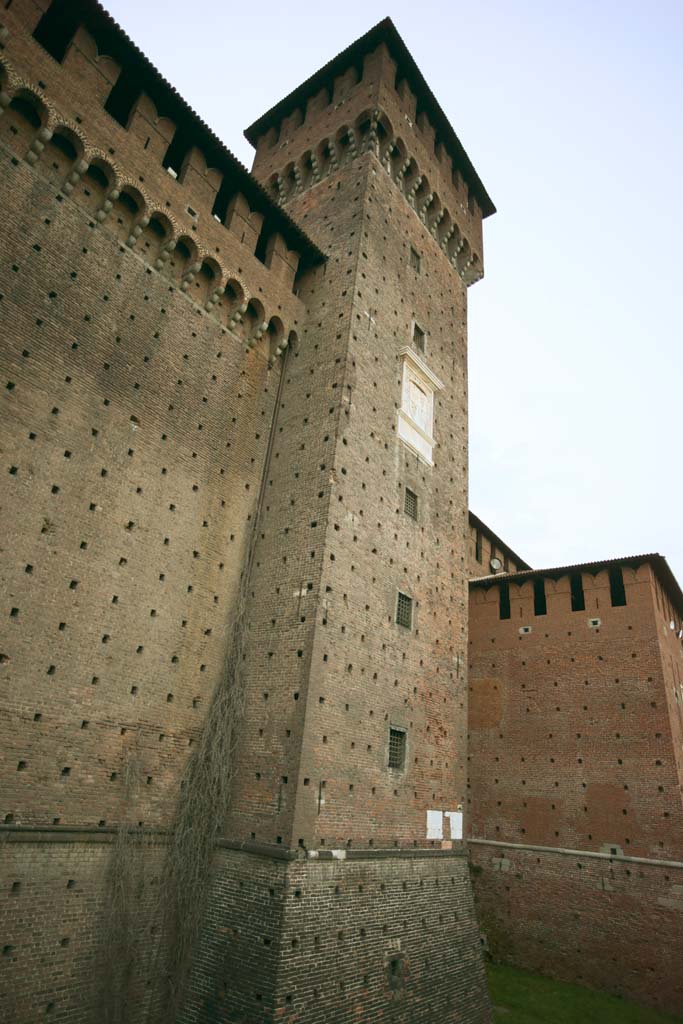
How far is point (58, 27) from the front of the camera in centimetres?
1099

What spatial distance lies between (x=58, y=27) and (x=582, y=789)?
19966 millimetres

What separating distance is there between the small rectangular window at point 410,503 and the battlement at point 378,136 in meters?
8.82

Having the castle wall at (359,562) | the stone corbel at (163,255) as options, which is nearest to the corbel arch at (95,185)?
the stone corbel at (163,255)

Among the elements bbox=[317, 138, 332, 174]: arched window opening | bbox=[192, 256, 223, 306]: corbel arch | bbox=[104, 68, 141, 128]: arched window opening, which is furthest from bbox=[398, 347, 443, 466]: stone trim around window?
bbox=[104, 68, 141, 128]: arched window opening

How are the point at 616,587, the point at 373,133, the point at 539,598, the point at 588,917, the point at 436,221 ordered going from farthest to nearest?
the point at 539,598 → the point at 436,221 → the point at 616,587 → the point at 373,133 → the point at 588,917

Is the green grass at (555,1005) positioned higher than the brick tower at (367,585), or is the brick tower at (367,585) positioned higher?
the brick tower at (367,585)

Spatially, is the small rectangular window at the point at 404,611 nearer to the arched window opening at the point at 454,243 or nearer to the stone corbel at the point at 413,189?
the stone corbel at the point at 413,189

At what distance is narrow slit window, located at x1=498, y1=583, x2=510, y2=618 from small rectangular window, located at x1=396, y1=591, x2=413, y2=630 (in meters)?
7.32

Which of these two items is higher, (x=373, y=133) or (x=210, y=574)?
(x=373, y=133)

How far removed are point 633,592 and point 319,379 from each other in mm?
10671

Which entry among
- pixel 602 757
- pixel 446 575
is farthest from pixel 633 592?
pixel 446 575

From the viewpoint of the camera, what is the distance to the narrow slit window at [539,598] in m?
18.6

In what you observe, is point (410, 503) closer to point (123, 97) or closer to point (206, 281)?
point (206, 281)

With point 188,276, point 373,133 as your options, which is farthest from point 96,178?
point 373,133
